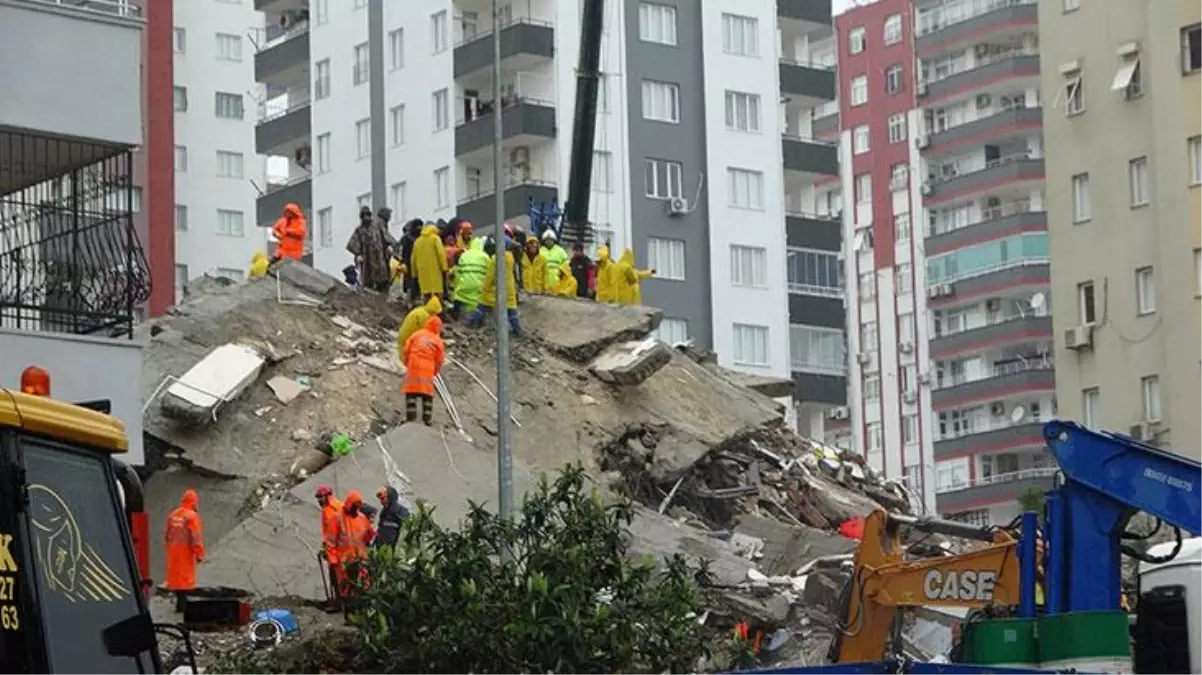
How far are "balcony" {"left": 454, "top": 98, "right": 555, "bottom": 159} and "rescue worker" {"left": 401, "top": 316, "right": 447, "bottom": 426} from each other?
33204 millimetres

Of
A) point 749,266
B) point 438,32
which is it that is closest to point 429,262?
point 438,32

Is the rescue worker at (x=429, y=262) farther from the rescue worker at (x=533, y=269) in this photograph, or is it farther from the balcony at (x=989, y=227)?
the balcony at (x=989, y=227)

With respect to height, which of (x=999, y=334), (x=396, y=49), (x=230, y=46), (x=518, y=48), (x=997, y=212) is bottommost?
(x=999, y=334)

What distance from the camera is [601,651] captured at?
21781mm

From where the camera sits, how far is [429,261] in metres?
37.2

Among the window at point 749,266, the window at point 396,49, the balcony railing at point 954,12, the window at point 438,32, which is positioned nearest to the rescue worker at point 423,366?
the window at point 438,32

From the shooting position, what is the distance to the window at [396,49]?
7250 cm

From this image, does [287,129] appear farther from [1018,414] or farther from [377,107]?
[1018,414]

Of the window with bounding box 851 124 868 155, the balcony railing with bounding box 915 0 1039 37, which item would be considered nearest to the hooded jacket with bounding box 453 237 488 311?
the balcony railing with bounding box 915 0 1039 37

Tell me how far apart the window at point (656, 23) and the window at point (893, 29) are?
28.6 metres

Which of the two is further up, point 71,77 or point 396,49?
point 396,49

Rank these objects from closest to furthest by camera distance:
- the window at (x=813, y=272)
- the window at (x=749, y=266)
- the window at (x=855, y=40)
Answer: the window at (x=749, y=266)
the window at (x=813, y=272)
the window at (x=855, y=40)

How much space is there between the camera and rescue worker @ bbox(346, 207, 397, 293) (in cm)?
3950

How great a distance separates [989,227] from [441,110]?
82.4ft
